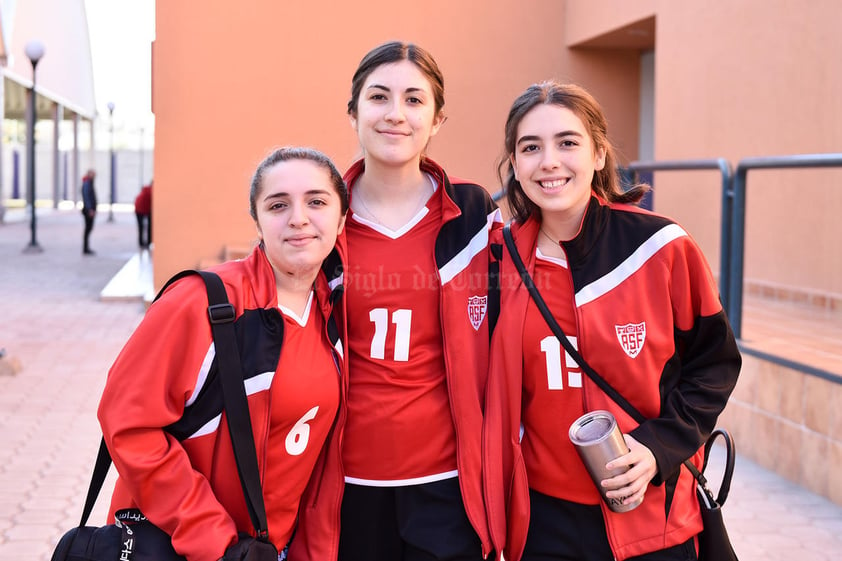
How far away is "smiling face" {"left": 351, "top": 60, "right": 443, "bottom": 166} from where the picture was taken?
2.37 metres

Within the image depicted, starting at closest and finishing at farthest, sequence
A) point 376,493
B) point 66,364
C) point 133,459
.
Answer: point 133,459
point 376,493
point 66,364

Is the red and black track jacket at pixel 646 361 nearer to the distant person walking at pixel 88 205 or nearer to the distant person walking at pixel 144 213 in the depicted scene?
the distant person walking at pixel 144 213

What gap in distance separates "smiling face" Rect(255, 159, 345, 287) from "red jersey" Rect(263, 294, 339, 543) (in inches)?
4.7

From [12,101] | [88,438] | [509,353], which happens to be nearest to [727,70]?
[88,438]

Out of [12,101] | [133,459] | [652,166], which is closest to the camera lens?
[133,459]

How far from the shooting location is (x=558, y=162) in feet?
7.00

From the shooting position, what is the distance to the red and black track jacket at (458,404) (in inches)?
86.5

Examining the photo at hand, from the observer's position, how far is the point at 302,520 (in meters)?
2.24

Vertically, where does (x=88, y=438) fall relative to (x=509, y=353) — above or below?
below

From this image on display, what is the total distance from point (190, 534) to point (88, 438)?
3960 mm

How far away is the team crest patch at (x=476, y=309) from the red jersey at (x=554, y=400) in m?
0.19

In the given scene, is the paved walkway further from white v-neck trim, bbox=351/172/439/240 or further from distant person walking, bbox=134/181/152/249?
distant person walking, bbox=134/181/152/249

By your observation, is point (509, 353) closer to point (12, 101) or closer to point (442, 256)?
point (442, 256)

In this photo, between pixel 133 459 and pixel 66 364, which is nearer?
pixel 133 459
